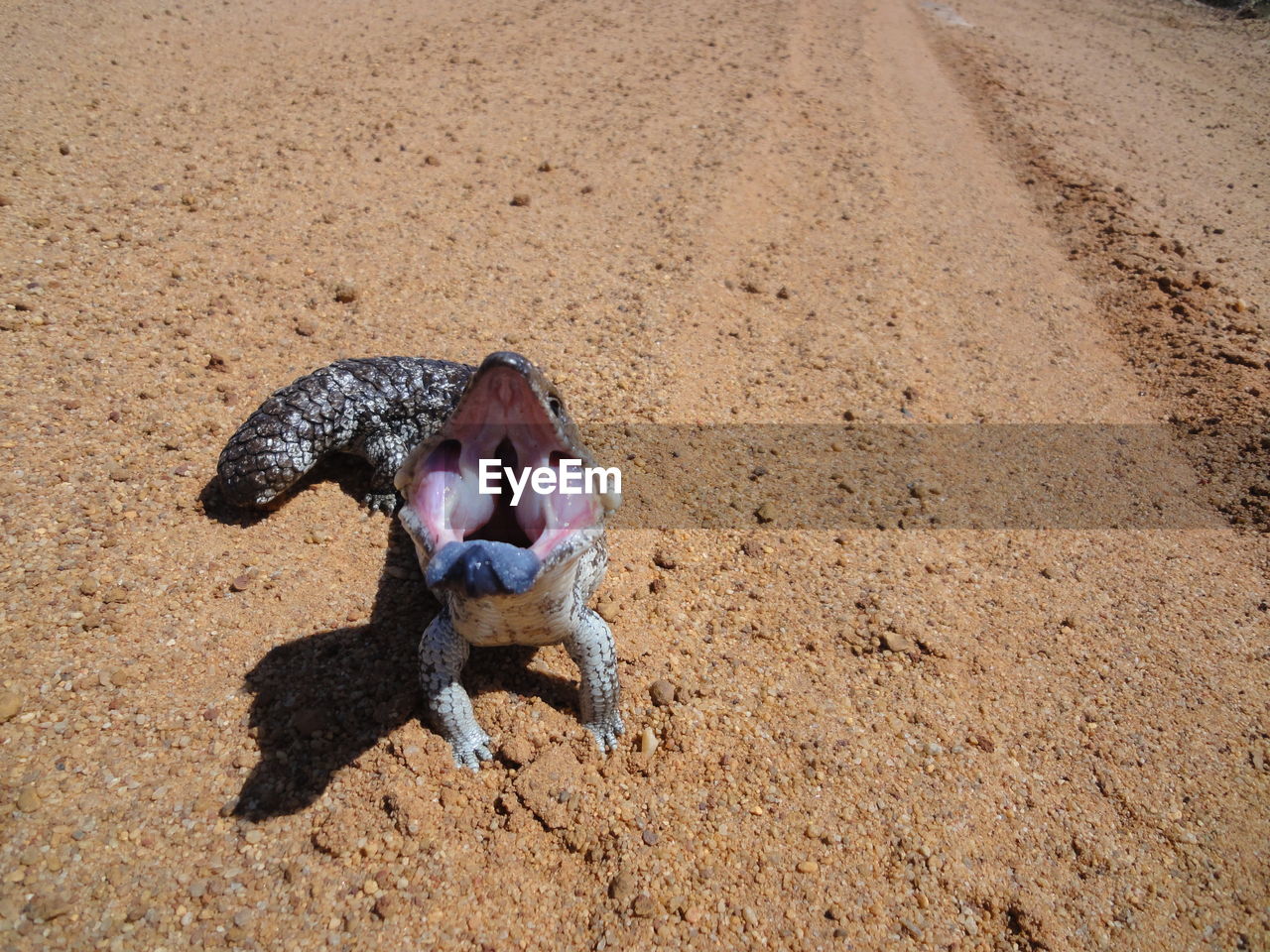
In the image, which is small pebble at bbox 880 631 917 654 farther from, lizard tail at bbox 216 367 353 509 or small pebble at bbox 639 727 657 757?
lizard tail at bbox 216 367 353 509

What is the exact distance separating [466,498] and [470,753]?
1.07 metres

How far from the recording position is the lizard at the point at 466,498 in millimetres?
2033

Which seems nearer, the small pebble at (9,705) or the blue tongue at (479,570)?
the blue tongue at (479,570)

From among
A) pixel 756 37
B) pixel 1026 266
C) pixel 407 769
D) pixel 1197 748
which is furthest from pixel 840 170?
pixel 407 769

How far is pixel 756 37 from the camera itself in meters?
10.0

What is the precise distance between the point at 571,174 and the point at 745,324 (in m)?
2.51

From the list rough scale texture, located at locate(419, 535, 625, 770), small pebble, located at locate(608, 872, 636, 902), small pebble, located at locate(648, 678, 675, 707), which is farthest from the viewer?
small pebble, located at locate(648, 678, 675, 707)

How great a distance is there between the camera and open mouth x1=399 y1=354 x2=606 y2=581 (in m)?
2.05

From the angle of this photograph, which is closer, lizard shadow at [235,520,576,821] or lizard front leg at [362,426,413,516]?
lizard shadow at [235,520,576,821]

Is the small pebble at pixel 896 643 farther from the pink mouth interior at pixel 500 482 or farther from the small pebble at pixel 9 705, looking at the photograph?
the small pebble at pixel 9 705

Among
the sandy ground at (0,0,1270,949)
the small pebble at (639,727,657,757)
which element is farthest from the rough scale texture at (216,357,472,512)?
the small pebble at (639,727,657,757)

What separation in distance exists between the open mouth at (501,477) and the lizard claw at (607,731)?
2.94 ft

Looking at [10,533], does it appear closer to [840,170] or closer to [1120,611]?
[1120,611]

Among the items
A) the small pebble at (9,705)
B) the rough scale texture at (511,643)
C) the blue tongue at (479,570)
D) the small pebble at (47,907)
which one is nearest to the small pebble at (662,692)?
the rough scale texture at (511,643)
